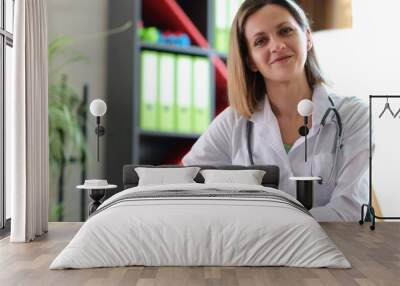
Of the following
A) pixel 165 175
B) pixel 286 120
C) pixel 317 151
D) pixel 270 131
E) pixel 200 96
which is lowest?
pixel 165 175

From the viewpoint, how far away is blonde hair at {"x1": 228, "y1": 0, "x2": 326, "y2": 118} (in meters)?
5.84

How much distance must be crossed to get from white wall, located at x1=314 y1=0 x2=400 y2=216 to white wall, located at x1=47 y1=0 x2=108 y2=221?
6.69 feet

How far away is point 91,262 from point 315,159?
9.08 feet

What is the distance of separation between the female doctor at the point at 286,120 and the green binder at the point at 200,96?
12 cm

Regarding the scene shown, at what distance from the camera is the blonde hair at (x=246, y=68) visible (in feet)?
19.2

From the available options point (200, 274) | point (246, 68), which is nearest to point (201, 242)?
point (200, 274)

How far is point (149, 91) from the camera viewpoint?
5852 mm

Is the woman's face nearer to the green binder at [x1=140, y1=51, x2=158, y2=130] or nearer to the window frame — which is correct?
the green binder at [x1=140, y1=51, x2=158, y2=130]

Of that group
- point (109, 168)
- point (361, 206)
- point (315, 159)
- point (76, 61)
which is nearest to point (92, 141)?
point (109, 168)

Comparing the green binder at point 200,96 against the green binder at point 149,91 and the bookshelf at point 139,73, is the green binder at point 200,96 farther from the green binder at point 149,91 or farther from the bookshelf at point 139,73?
the green binder at point 149,91

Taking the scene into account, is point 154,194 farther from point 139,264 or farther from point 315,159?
point 315,159

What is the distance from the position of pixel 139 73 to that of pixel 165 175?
0.98 metres

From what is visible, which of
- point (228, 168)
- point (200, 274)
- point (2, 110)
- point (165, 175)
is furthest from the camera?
→ point (228, 168)

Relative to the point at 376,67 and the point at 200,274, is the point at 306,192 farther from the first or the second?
the point at 200,274
